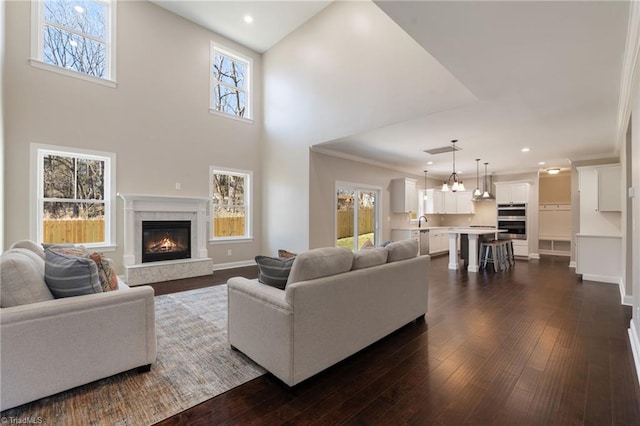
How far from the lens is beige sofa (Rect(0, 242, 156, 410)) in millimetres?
1730

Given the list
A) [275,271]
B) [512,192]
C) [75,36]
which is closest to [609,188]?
[512,192]

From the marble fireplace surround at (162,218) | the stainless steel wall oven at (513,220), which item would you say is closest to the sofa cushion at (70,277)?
the marble fireplace surround at (162,218)

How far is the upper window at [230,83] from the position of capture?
6.72m

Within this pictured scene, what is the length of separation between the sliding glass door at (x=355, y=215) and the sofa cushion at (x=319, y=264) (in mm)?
4215

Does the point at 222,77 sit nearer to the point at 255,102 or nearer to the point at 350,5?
the point at 255,102

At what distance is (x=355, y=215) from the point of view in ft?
24.1

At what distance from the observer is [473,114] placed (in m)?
4.18

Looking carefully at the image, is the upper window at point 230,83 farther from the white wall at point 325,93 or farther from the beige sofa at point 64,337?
the beige sofa at point 64,337

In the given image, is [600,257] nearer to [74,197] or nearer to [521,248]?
[521,248]

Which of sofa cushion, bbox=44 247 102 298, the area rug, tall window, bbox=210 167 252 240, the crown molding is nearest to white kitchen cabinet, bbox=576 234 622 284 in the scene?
the crown molding

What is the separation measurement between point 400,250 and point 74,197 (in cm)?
551

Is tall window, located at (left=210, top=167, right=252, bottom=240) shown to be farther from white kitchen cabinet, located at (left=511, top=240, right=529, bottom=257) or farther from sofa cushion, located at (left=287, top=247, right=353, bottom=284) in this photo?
white kitchen cabinet, located at (left=511, top=240, right=529, bottom=257)

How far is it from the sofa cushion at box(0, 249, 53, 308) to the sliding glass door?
5395 mm

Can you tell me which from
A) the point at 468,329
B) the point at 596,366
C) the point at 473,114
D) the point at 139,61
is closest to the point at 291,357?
the point at 468,329
